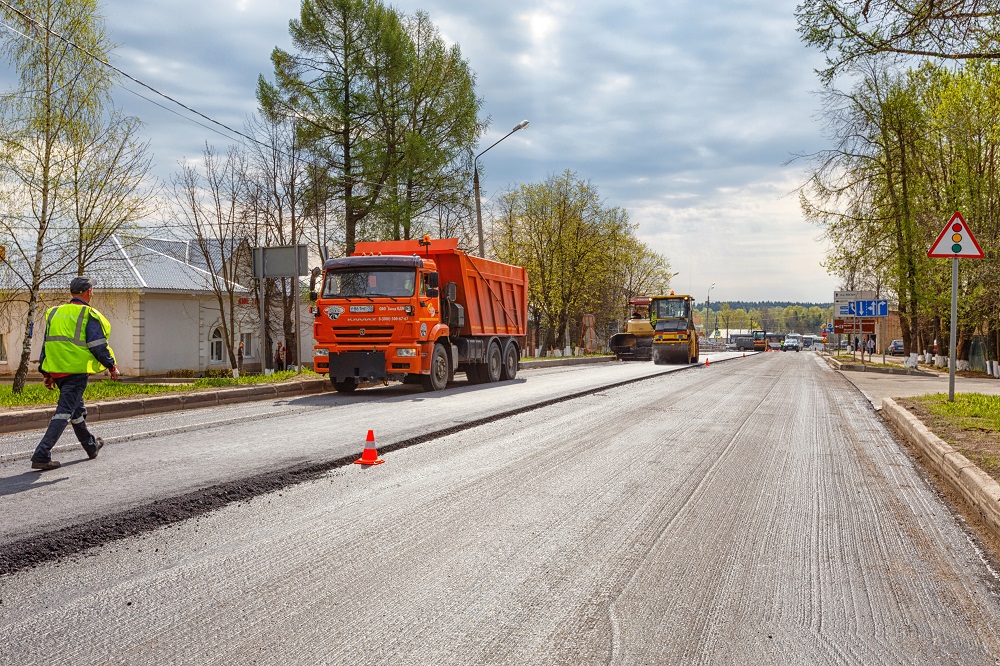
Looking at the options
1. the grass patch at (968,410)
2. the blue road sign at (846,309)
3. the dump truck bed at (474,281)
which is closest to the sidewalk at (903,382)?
the grass patch at (968,410)

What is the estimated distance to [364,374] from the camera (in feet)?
50.9

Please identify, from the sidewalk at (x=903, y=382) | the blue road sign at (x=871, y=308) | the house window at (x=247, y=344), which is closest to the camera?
the sidewalk at (x=903, y=382)

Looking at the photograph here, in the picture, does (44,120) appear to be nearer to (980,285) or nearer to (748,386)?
(748,386)

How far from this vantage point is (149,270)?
3403 centimetres

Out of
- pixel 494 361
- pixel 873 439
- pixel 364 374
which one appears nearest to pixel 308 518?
pixel 873 439

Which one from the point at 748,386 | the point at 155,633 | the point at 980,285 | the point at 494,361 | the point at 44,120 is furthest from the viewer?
the point at 980,285

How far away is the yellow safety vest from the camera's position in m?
6.90

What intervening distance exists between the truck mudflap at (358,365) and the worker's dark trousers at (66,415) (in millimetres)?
8369

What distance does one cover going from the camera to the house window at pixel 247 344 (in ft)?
128

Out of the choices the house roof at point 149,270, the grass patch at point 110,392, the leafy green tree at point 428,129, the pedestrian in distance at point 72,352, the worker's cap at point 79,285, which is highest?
the leafy green tree at point 428,129

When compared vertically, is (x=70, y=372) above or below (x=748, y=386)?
above

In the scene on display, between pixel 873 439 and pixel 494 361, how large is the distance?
39.0 feet

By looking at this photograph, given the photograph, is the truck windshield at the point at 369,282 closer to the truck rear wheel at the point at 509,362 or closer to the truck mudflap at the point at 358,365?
the truck mudflap at the point at 358,365

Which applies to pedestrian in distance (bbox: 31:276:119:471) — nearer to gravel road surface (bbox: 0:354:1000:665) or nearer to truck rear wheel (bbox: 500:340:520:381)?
gravel road surface (bbox: 0:354:1000:665)
